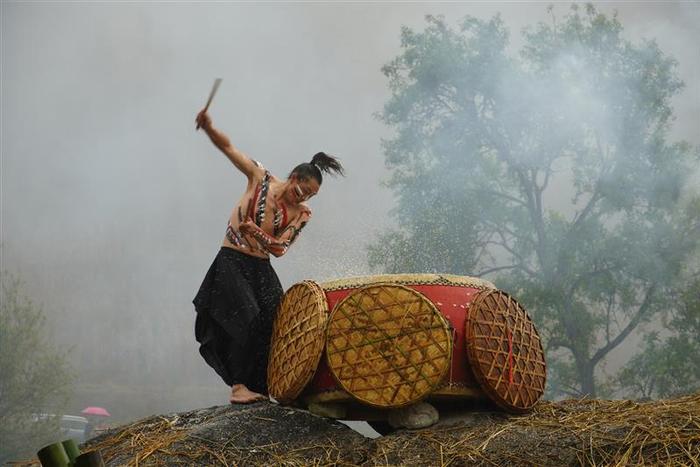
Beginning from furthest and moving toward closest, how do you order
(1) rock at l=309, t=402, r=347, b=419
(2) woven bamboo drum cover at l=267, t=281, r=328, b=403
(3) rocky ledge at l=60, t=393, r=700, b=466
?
(1) rock at l=309, t=402, r=347, b=419 < (2) woven bamboo drum cover at l=267, t=281, r=328, b=403 < (3) rocky ledge at l=60, t=393, r=700, b=466

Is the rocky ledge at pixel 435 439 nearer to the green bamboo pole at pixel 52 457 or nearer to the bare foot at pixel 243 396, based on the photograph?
the bare foot at pixel 243 396

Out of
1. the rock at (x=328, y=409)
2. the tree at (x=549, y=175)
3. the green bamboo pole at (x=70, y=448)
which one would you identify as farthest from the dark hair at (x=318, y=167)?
the tree at (x=549, y=175)

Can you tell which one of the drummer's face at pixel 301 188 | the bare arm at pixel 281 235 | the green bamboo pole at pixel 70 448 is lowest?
the green bamboo pole at pixel 70 448

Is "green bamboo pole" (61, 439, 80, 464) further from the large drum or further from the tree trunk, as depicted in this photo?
the tree trunk

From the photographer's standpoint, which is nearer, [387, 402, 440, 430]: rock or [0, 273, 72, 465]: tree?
[387, 402, 440, 430]: rock

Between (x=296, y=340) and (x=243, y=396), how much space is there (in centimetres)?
59

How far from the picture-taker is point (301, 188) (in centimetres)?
527

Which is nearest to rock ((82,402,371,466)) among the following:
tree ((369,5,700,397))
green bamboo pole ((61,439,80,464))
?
green bamboo pole ((61,439,80,464))

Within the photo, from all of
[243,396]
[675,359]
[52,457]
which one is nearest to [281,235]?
[243,396]

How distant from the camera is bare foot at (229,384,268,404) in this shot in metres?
4.98

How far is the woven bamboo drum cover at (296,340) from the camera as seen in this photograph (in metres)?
4.62

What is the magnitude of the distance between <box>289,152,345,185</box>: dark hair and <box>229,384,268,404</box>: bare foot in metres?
1.53

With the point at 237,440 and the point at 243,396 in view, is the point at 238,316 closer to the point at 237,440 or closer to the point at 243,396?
the point at 243,396

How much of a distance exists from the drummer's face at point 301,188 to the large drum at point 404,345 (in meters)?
0.68
